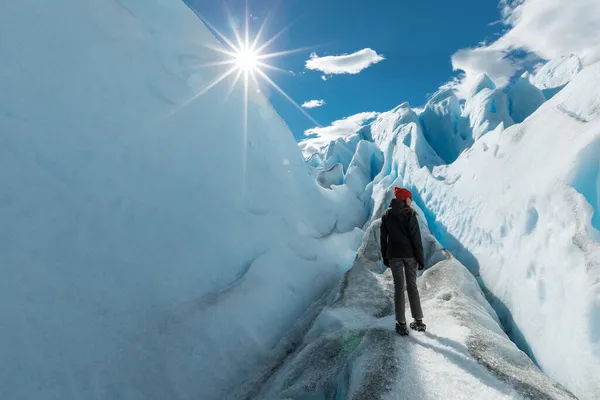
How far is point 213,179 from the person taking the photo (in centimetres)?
525

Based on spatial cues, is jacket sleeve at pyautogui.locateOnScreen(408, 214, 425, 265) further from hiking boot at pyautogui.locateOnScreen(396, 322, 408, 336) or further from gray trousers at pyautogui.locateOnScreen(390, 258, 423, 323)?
hiking boot at pyautogui.locateOnScreen(396, 322, 408, 336)

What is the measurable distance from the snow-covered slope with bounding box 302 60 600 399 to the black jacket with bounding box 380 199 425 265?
6.52 feet

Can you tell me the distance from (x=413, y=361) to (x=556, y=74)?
39.1 m

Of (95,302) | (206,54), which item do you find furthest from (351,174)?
(95,302)

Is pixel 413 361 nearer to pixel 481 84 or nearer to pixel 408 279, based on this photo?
pixel 408 279

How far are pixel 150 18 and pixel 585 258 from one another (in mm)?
7442

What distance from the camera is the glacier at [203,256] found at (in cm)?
295

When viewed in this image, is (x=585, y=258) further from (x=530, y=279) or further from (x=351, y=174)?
(x=351, y=174)

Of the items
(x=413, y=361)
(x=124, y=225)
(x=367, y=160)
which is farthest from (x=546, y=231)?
(x=367, y=160)

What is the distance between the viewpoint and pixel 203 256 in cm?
447

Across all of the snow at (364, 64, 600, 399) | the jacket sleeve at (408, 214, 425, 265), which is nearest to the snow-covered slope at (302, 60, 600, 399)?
the snow at (364, 64, 600, 399)

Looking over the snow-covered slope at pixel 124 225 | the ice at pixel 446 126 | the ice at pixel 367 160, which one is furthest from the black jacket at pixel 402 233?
the ice at pixel 446 126

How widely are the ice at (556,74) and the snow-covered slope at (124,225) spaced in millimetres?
31510

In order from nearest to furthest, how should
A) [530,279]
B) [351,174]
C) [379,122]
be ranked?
[530,279] < [351,174] < [379,122]
